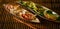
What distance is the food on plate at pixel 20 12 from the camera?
2.79m

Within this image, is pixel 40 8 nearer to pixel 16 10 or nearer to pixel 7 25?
pixel 16 10

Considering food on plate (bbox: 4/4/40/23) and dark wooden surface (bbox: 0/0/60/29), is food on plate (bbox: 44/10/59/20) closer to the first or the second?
dark wooden surface (bbox: 0/0/60/29)

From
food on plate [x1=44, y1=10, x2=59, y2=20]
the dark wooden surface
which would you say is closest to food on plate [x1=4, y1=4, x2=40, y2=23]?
the dark wooden surface

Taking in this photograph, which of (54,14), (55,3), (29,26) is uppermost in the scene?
(55,3)

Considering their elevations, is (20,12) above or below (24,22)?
above

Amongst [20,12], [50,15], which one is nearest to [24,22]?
[20,12]

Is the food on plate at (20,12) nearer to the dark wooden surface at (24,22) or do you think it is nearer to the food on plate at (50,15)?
the dark wooden surface at (24,22)

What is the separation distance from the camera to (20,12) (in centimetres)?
281

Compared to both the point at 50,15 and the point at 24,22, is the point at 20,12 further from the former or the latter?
the point at 50,15

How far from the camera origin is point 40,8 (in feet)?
9.18

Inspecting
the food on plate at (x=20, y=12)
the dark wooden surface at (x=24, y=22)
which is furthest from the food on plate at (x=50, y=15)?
the food on plate at (x=20, y=12)

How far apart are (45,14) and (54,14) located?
0.16m

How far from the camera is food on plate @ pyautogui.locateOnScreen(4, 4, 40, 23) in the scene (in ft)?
9.16

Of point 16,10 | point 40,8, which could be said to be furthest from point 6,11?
point 40,8
